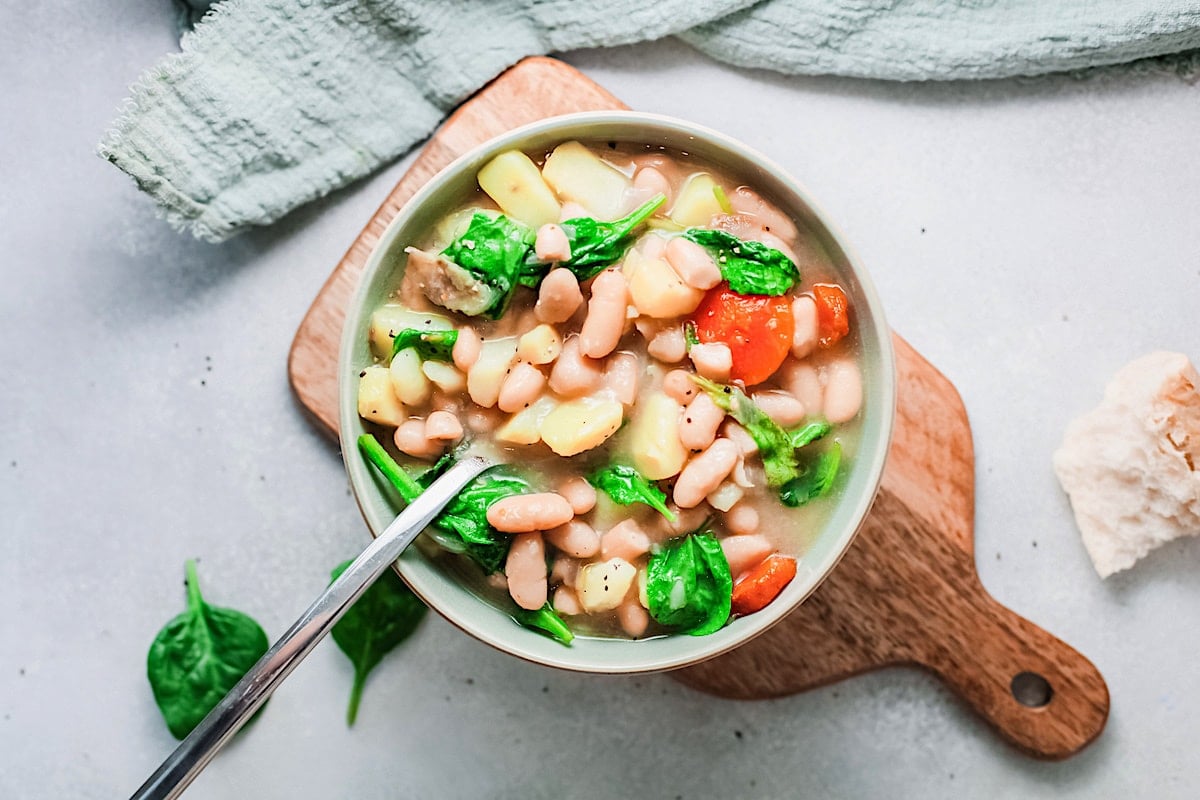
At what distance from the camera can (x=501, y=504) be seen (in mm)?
1948

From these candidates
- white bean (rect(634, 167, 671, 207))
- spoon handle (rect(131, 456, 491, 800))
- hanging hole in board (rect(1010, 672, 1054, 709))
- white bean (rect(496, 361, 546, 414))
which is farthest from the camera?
hanging hole in board (rect(1010, 672, 1054, 709))

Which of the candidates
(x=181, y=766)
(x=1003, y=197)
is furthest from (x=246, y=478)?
(x=1003, y=197)

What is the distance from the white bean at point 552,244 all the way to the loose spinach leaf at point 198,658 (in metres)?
1.23

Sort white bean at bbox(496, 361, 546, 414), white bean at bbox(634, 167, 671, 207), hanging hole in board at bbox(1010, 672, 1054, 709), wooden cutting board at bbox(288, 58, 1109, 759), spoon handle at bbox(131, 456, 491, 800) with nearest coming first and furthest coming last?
spoon handle at bbox(131, 456, 491, 800) → white bean at bbox(496, 361, 546, 414) → white bean at bbox(634, 167, 671, 207) → wooden cutting board at bbox(288, 58, 1109, 759) → hanging hole in board at bbox(1010, 672, 1054, 709)

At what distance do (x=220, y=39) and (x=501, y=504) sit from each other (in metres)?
1.33

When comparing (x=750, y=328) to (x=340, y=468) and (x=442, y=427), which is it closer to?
(x=442, y=427)

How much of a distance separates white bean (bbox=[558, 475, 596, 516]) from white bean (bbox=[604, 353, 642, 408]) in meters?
0.17

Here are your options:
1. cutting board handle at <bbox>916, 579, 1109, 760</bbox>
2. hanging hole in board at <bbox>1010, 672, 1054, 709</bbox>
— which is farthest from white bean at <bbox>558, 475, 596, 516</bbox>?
hanging hole in board at <bbox>1010, 672, 1054, 709</bbox>

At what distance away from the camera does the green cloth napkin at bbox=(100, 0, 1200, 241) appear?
98.0 inches

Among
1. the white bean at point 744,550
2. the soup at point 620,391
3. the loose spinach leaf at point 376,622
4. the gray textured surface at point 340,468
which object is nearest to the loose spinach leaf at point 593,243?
the soup at point 620,391

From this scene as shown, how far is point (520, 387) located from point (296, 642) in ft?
1.99

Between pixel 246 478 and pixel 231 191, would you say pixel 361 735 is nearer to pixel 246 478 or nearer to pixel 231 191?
pixel 246 478

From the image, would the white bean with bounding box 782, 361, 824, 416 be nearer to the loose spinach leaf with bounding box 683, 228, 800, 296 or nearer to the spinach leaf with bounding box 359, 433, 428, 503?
the loose spinach leaf with bounding box 683, 228, 800, 296

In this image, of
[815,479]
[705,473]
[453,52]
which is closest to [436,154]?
[453,52]
